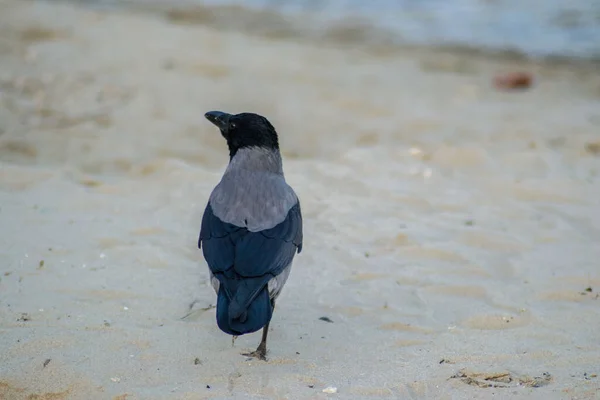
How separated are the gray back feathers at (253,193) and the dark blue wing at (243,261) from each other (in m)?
0.05

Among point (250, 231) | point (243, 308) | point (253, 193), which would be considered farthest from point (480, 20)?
point (243, 308)

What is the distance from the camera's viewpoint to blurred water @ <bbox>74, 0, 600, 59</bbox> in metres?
11.9

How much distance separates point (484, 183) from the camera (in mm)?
6211

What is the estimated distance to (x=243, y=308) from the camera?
3.42 metres

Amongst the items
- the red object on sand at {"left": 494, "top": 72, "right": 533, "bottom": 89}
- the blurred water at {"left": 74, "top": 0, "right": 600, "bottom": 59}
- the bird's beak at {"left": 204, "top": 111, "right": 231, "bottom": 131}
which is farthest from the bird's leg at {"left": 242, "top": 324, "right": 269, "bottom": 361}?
the blurred water at {"left": 74, "top": 0, "right": 600, "bottom": 59}

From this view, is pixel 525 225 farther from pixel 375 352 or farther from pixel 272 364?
pixel 272 364

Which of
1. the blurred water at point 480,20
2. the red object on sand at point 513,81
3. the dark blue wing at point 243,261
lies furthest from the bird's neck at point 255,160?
the blurred water at point 480,20

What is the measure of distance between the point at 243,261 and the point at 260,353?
1.57ft

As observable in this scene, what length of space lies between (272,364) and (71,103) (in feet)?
13.8

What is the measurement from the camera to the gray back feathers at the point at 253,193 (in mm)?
3908

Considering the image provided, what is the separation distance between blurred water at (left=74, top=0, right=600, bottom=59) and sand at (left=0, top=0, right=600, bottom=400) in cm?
244

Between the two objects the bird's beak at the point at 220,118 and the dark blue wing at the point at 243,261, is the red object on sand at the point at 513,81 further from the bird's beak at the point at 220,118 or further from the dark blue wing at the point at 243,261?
the dark blue wing at the point at 243,261

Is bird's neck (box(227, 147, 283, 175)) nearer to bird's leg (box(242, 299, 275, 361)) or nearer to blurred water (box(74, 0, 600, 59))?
bird's leg (box(242, 299, 275, 361))

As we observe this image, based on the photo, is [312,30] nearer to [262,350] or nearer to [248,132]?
[248,132]
